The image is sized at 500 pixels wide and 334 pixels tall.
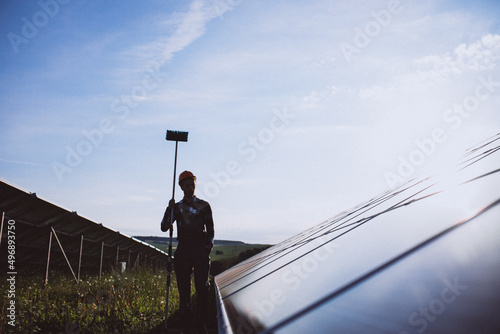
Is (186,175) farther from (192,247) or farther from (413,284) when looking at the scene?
(413,284)

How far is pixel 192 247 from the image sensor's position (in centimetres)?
499

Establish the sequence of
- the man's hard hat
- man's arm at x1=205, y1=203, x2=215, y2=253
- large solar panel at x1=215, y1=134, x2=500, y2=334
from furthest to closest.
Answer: the man's hard hat
man's arm at x1=205, y1=203, x2=215, y2=253
large solar panel at x1=215, y1=134, x2=500, y2=334

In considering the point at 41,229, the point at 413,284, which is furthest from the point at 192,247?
the point at 41,229

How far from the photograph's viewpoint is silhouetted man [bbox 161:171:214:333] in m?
4.93

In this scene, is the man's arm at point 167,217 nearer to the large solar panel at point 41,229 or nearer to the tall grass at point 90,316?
the tall grass at point 90,316

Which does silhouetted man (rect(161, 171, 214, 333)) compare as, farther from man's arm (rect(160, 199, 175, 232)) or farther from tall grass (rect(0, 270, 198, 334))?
tall grass (rect(0, 270, 198, 334))

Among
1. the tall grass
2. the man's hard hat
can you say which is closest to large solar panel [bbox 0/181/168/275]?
the tall grass

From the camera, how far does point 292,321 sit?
1.46 metres

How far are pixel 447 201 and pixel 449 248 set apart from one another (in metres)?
1.01

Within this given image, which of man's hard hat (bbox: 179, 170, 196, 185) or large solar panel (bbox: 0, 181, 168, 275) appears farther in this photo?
large solar panel (bbox: 0, 181, 168, 275)

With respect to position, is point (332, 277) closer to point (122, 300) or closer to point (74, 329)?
point (74, 329)

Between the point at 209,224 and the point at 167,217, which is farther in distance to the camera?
the point at 167,217

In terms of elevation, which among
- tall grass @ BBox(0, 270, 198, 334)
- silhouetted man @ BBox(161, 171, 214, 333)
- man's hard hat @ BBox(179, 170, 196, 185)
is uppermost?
man's hard hat @ BBox(179, 170, 196, 185)

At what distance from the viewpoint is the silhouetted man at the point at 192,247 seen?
4.93 meters
